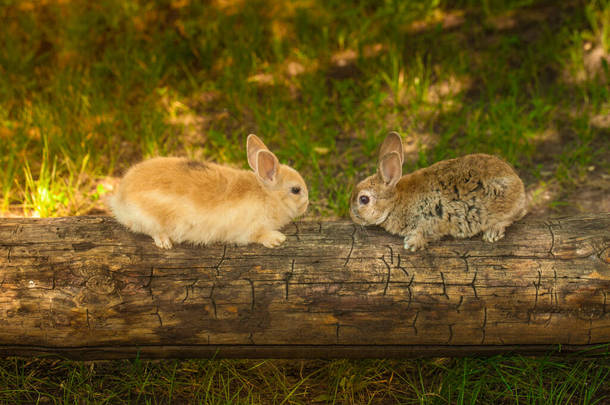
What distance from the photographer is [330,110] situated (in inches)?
234

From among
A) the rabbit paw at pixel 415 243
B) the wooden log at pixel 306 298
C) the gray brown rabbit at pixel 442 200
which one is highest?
the gray brown rabbit at pixel 442 200

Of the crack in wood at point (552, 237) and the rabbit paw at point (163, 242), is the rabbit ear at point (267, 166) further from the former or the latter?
the crack in wood at point (552, 237)

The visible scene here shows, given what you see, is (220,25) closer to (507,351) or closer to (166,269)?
(166,269)

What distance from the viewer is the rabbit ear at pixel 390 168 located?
3.49 m

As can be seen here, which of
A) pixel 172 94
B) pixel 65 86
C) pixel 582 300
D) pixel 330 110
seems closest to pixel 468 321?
pixel 582 300

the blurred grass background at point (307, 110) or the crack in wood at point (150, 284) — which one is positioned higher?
the blurred grass background at point (307, 110)

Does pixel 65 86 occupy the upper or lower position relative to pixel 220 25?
lower

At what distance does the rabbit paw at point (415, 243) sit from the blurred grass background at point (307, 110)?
0.87 meters

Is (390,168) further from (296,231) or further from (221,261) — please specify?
(221,261)

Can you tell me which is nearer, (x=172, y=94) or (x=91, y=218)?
(x=91, y=218)

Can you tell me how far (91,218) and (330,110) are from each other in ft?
10.6

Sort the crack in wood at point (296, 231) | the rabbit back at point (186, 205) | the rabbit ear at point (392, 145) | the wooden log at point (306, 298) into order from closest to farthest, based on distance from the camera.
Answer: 1. the wooden log at point (306, 298)
2. the rabbit back at point (186, 205)
3. the crack in wood at point (296, 231)
4. the rabbit ear at point (392, 145)

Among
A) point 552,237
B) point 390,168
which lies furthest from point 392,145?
point 552,237

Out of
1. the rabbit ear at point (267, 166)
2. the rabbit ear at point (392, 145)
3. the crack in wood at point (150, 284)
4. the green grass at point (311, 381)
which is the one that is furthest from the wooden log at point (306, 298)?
the rabbit ear at point (392, 145)
